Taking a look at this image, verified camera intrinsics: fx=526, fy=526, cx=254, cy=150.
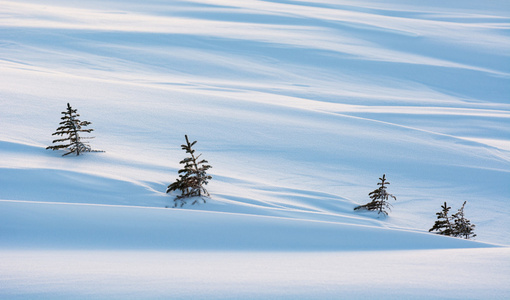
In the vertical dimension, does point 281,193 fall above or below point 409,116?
below

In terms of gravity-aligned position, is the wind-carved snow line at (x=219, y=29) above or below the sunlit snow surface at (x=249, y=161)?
above

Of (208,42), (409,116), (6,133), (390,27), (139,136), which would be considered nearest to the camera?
(6,133)

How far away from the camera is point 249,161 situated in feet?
16.1

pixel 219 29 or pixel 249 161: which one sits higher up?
pixel 219 29

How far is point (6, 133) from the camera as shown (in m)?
4.45

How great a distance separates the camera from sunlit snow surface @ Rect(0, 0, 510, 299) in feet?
5.54

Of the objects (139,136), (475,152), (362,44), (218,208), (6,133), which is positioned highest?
(362,44)

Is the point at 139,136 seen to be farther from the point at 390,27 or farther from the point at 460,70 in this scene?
the point at 390,27

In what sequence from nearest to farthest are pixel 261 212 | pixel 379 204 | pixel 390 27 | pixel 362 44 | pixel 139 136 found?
pixel 261 212, pixel 379 204, pixel 139 136, pixel 362 44, pixel 390 27

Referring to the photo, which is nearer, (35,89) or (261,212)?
(261,212)

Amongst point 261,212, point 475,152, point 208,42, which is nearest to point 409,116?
point 475,152

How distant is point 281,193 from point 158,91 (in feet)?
12.1

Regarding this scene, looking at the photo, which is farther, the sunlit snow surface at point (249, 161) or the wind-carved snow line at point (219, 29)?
the wind-carved snow line at point (219, 29)

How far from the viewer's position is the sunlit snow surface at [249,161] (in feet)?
5.54
